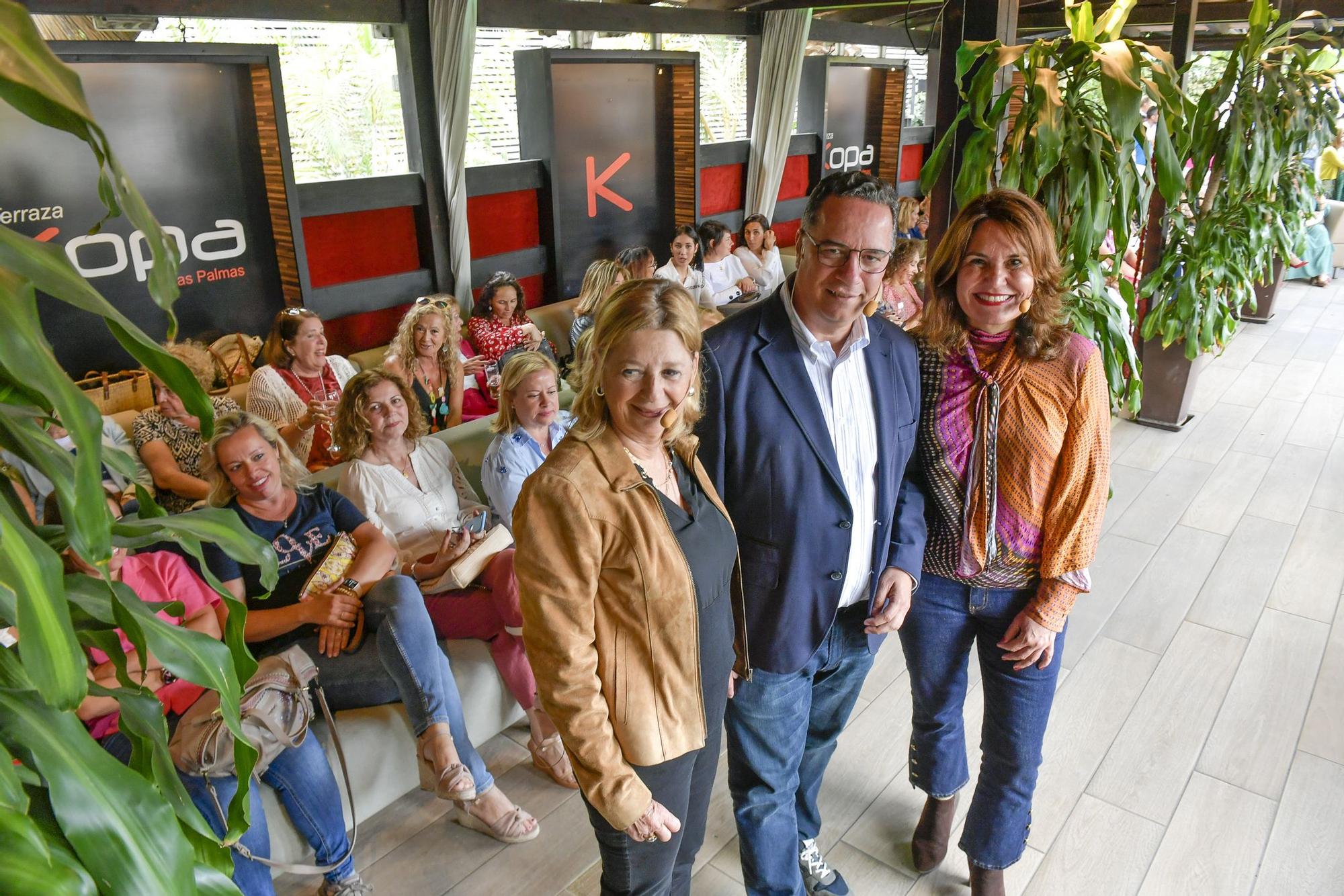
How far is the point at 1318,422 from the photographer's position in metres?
5.33

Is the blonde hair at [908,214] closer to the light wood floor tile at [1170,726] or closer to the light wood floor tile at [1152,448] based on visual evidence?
the light wood floor tile at [1152,448]

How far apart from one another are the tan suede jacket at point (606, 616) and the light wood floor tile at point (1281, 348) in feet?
21.6

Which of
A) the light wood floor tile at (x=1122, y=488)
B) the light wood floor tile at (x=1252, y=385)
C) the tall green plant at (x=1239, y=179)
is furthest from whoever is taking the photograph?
the light wood floor tile at (x=1252, y=385)

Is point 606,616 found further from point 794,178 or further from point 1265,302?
point 794,178

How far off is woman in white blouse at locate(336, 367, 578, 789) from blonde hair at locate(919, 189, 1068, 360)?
143 cm

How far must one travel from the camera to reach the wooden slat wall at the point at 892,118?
10000mm

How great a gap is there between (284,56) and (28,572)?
17.5ft

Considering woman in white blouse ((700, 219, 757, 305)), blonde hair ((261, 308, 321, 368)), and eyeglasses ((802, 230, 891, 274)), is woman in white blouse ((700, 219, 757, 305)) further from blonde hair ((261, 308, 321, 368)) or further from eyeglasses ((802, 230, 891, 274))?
eyeglasses ((802, 230, 891, 274))

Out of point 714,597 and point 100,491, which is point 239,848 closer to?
point 714,597

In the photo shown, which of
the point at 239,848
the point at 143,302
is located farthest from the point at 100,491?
the point at 143,302

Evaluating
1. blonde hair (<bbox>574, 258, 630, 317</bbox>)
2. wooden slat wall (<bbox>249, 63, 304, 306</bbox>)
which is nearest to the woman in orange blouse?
blonde hair (<bbox>574, 258, 630, 317</bbox>)

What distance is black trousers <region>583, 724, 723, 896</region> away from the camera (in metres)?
1.57

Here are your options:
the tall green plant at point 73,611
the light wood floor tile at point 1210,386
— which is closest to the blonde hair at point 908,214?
the light wood floor tile at point 1210,386

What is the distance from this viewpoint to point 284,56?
520cm
